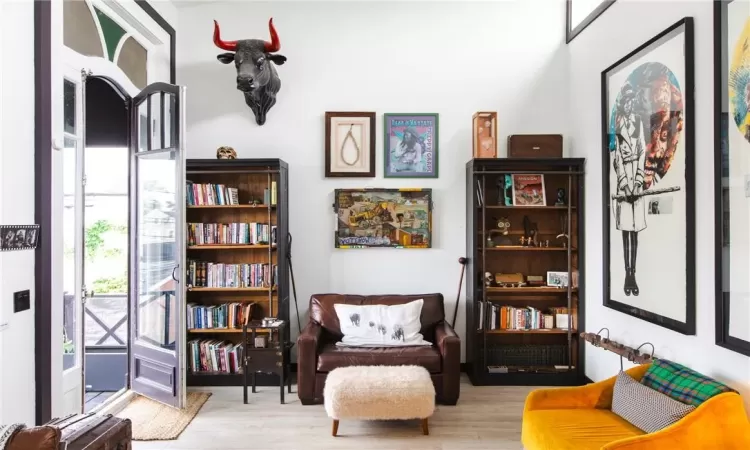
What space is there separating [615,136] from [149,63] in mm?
4137

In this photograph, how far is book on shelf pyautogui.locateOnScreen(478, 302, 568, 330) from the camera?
4.32 meters

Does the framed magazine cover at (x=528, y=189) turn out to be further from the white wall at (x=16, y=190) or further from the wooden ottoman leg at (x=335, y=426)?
the white wall at (x=16, y=190)

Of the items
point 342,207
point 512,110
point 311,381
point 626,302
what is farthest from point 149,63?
point 626,302

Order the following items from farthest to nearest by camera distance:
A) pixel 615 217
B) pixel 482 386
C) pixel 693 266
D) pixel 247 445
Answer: pixel 482 386
pixel 615 217
pixel 247 445
pixel 693 266

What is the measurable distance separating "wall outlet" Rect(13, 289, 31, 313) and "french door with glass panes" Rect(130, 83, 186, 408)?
1.12 metres

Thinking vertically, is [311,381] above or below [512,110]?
below

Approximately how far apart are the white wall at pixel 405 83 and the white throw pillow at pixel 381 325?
0.47 metres

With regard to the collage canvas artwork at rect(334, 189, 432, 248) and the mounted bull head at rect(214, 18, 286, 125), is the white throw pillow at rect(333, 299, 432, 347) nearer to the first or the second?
the collage canvas artwork at rect(334, 189, 432, 248)

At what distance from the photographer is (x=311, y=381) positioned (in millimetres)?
3795

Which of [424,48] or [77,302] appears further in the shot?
[424,48]

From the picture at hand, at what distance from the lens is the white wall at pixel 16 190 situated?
8.05ft

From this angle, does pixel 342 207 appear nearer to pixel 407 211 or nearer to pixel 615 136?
pixel 407 211

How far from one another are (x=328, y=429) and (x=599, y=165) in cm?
310

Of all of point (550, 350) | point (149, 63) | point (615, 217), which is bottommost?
point (550, 350)
